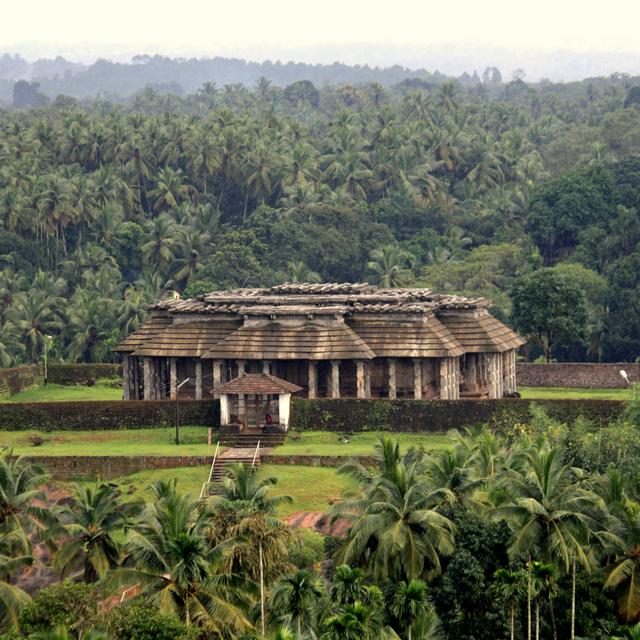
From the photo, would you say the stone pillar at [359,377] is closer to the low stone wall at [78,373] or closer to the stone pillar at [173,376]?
the stone pillar at [173,376]

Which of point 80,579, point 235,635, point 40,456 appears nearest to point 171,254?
point 40,456

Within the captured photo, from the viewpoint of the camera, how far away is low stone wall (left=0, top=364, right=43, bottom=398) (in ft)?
247

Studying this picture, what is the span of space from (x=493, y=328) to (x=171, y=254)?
4943 cm

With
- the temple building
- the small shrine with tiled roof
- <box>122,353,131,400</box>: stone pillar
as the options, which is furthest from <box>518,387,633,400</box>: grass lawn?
<box>122,353,131,400</box>: stone pillar

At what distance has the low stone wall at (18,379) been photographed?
75.2 m

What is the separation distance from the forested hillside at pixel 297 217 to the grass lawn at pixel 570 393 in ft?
24.5

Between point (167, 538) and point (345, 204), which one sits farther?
point (345, 204)

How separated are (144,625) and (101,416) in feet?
87.6

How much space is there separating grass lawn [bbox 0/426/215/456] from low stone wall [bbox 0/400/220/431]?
1.28 ft

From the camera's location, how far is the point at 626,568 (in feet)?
143

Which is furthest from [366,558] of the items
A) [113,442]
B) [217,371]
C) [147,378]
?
[147,378]

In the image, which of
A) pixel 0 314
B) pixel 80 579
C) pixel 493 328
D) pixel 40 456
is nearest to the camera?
pixel 80 579

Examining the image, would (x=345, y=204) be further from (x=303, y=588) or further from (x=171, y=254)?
(x=303, y=588)

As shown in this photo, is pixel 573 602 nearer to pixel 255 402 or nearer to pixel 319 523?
pixel 319 523
